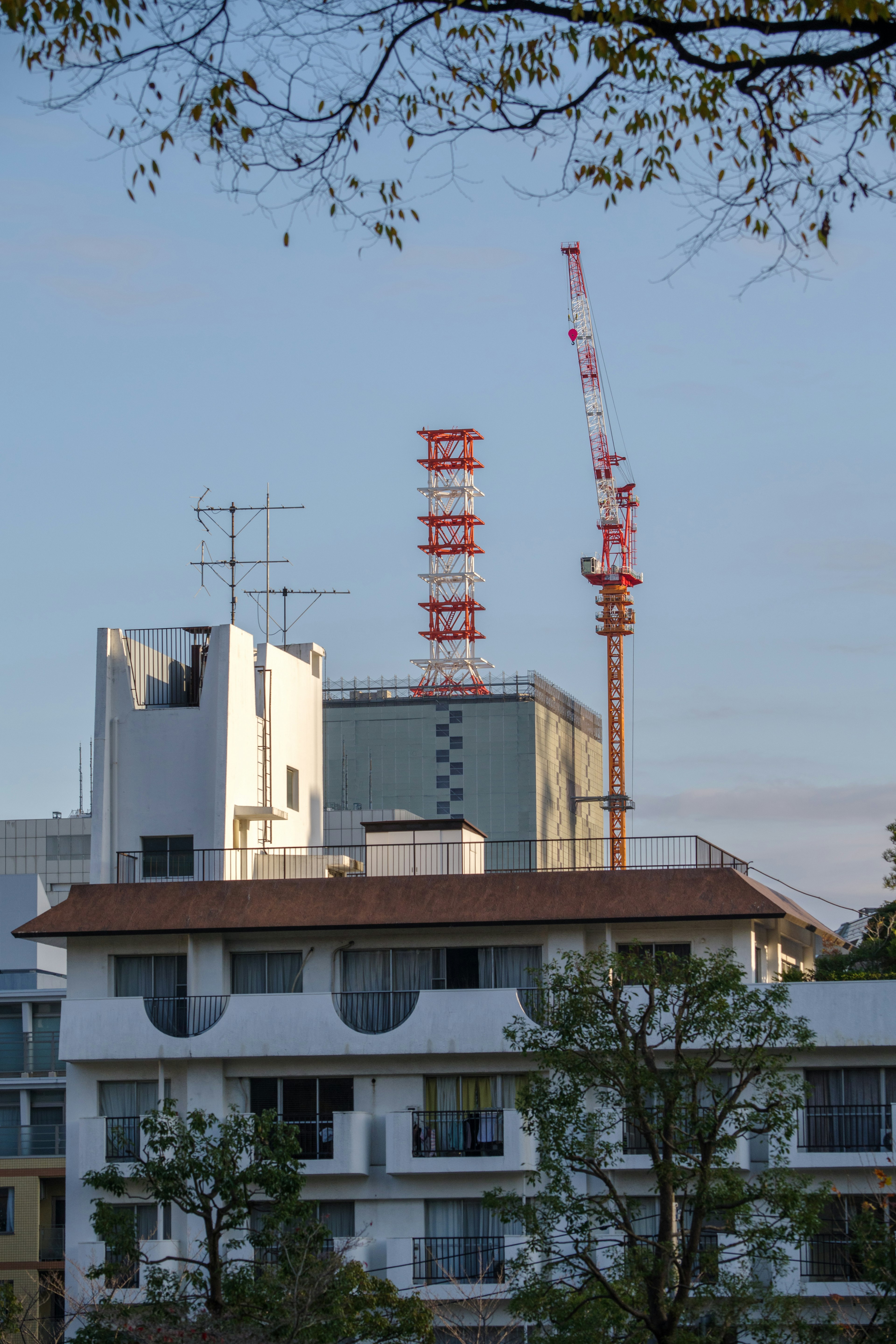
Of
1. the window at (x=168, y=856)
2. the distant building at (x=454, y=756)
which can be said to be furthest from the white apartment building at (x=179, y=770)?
the distant building at (x=454, y=756)

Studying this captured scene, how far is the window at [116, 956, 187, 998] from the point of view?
40875 mm

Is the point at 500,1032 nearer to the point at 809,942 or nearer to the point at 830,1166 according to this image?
the point at 830,1166

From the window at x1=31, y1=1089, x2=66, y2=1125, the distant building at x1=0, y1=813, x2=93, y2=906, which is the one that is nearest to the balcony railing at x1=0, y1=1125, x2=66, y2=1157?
the window at x1=31, y1=1089, x2=66, y2=1125

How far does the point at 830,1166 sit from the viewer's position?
3678cm

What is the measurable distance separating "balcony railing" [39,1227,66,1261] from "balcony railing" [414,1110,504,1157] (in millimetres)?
16003

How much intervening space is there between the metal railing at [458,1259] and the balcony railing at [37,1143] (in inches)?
677

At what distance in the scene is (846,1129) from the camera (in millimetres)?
37188

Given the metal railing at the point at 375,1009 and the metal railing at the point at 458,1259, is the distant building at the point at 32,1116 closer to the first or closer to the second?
the metal railing at the point at 375,1009

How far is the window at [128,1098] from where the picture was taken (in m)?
40.1

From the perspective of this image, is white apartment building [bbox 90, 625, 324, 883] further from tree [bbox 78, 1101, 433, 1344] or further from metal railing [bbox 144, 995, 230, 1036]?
tree [bbox 78, 1101, 433, 1344]

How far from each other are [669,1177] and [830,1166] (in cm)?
1300

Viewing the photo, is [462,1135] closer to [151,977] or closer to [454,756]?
[151,977]

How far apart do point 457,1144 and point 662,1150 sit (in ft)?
37.6

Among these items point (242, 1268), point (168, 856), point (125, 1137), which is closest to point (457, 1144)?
point (125, 1137)
